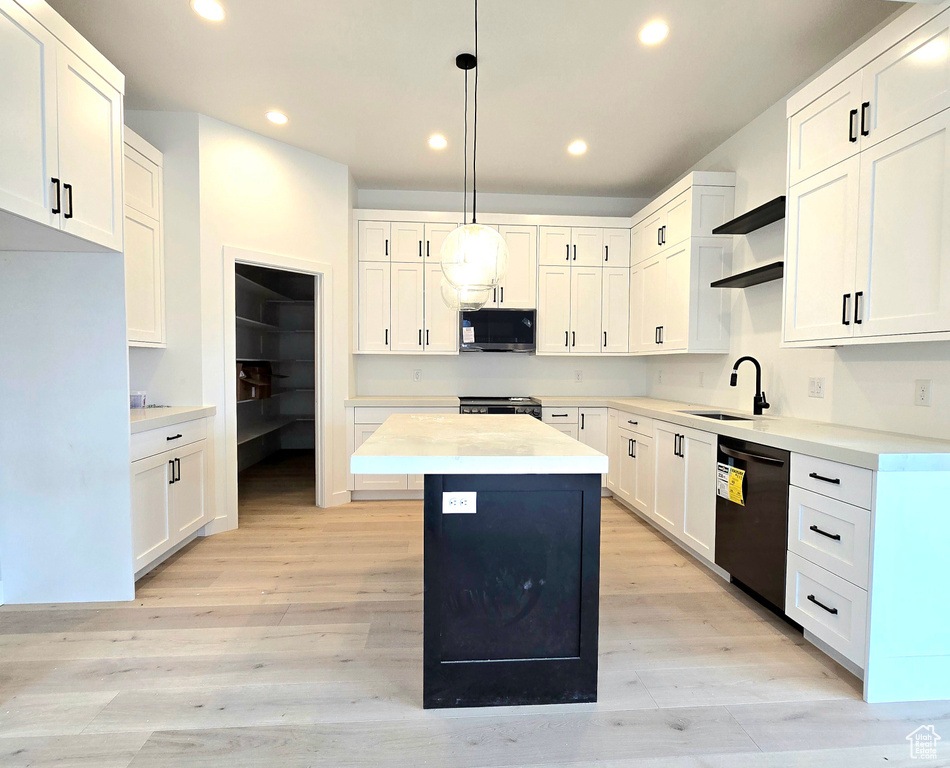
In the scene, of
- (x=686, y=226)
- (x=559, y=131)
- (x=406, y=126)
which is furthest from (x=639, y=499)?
(x=406, y=126)

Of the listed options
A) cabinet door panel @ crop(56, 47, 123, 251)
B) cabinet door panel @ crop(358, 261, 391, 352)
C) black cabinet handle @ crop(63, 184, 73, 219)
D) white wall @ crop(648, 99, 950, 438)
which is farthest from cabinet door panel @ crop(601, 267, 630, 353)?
black cabinet handle @ crop(63, 184, 73, 219)

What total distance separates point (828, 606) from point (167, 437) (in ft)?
11.4

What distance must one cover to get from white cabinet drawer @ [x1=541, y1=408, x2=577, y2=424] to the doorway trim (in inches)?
76.0

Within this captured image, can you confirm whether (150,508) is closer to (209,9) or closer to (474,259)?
(474,259)

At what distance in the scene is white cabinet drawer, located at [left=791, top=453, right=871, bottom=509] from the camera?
1799 millimetres

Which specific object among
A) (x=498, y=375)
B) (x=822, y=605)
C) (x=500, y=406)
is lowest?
(x=822, y=605)

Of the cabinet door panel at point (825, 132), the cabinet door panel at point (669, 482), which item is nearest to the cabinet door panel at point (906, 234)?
the cabinet door panel at point (825, 132)

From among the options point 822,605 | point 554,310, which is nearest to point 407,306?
point 554,310

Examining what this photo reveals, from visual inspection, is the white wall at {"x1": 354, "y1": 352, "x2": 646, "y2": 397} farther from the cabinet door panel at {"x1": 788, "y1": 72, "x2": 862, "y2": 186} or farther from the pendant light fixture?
the cabinet door panel at {"x1": 788, "y1": 72, "x2": 862, "y2": 186}

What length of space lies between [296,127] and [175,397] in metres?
2.15

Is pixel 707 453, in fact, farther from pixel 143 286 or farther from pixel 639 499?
pixel 143 286

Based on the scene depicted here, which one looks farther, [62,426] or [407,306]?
[407,306]

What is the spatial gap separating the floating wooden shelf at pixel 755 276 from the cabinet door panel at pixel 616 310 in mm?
1285

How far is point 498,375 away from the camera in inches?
198
